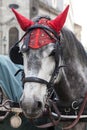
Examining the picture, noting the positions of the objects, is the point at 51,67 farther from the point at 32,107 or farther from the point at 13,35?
the point at 13,35

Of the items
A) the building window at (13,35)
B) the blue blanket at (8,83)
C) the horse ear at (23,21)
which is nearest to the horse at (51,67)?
the horse ear at (23,21)

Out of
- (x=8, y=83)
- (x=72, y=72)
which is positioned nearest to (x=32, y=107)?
(x=72, y=72)

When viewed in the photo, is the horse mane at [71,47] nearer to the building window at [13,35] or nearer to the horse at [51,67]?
the horse at [51,67]

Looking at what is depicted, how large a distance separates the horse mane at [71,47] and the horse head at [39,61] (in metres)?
0.11

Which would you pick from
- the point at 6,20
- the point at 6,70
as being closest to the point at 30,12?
the point at 6,20

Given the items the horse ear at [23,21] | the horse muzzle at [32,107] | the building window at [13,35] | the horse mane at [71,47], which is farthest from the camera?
the building window at [13,35]

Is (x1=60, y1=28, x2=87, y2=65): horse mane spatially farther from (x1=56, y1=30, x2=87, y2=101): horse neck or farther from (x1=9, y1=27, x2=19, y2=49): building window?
(x1=9, y1=27, x2=19, y2=49): building window

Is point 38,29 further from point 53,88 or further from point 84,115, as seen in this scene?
point 84,115

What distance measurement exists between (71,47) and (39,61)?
43cm

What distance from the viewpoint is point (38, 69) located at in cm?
292

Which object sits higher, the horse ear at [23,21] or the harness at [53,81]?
the horse ear at [23,21]

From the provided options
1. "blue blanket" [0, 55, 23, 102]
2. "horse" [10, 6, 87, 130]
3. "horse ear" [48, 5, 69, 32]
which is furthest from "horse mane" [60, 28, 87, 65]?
"blue blanket" [0, 55, 23, 102]

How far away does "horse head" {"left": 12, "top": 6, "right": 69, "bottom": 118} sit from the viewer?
287 centimetres

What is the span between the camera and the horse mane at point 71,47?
3176mm
